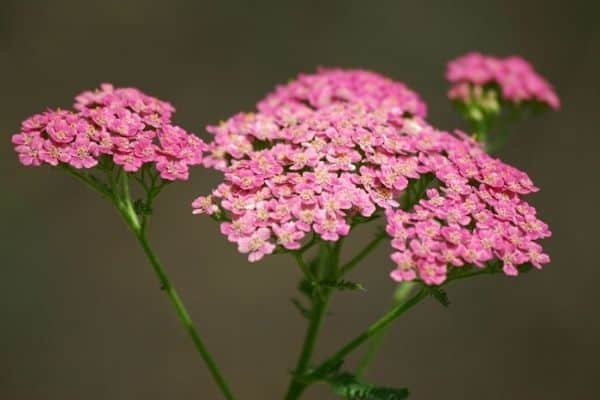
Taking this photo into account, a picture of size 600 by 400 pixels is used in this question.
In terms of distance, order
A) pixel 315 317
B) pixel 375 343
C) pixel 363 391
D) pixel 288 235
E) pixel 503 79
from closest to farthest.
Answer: pixel 288 235, pixel 363 391, pixel 315 317, pixel 375 343, pixel 503 79

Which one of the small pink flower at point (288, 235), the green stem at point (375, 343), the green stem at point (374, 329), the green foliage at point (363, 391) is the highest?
the small pink flower at point (288, 235)

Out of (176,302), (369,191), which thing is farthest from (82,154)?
(369,191)

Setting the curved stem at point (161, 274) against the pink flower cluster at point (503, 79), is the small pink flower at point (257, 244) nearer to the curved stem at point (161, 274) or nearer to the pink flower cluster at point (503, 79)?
the curved stem at point (161, 274)

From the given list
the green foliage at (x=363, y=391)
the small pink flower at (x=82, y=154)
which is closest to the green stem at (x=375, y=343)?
the green foliage at (x=363, y=391)

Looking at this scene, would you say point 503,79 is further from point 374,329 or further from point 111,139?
point 111,139

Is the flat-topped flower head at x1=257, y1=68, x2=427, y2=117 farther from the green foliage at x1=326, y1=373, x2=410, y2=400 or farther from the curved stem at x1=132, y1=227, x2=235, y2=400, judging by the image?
the green foliage at x1=326, y1=373, x2=410, y2=400

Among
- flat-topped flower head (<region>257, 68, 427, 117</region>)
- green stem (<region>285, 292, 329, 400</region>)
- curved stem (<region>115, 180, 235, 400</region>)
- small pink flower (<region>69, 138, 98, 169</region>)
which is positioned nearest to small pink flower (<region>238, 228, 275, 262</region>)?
curved stem (<region>115, 180, 235, 400</region>)

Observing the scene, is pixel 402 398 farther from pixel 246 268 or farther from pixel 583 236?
pixel 583 236
